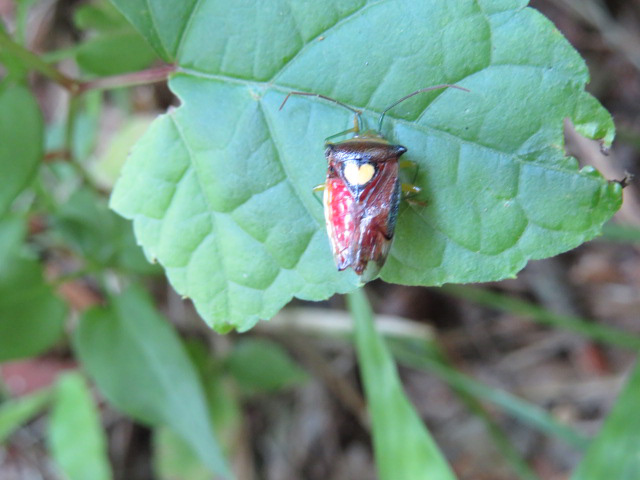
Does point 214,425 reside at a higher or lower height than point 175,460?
higher

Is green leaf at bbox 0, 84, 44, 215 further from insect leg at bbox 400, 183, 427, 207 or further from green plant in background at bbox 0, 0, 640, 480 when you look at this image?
insect leg at bbox 400, 183, 427, 207

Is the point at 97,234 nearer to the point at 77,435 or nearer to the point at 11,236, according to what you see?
the point at 11,236

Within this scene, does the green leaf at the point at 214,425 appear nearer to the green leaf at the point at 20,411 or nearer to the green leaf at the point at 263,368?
the green leaf at the point at 263,368

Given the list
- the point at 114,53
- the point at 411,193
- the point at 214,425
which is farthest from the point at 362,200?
the point at 214,425

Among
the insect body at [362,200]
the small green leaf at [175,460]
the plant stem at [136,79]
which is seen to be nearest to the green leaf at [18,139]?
the plant stem at [136,79]

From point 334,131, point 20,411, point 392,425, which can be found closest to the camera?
point 334,131

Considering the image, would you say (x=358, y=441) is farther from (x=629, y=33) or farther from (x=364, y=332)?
(x=629, y=33)

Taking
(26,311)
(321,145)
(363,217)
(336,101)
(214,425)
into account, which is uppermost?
(336,101)
